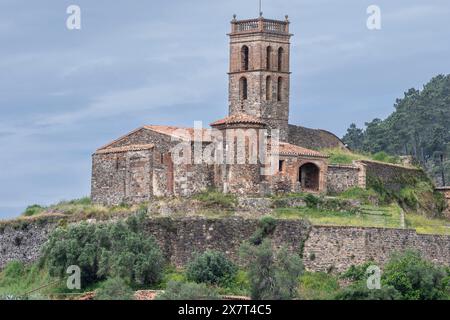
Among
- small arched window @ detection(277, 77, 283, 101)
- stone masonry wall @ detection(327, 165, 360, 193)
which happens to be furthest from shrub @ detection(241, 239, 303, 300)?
small arched window @ detection(277, 77, 283, 101)

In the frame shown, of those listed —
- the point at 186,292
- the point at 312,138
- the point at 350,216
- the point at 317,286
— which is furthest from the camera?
the point at 312,138

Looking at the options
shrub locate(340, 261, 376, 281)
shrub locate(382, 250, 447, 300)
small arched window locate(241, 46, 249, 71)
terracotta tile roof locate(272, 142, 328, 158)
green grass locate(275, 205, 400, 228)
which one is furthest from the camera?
small arched window locate(241, 46, 249, 71)

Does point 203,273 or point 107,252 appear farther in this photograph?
point 107,252

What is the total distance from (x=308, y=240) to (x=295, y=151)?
6817mm

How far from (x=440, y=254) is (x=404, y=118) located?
38053mm

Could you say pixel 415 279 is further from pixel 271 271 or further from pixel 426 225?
pixel 426 225

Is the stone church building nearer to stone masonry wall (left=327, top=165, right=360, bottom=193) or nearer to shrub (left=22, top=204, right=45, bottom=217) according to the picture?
stone masonry wall (left=327, top=165, right=360, bottom=193)

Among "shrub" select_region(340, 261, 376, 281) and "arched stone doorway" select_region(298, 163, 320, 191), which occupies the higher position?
"arched stone doorway" select_region(298, 163, 320, 191)

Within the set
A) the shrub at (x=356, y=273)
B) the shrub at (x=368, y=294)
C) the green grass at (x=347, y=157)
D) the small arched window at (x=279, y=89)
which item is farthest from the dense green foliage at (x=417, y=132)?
the shrub at (x=368, y=294)

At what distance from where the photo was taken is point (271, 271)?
79188mm

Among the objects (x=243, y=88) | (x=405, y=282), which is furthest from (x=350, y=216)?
(x=243, y=88)

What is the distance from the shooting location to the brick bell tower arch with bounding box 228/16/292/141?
91188 mm

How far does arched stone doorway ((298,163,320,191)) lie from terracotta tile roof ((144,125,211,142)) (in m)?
4.33

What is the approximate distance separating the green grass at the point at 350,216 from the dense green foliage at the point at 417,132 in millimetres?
29993
